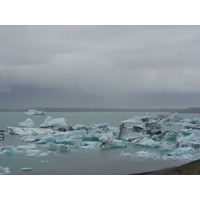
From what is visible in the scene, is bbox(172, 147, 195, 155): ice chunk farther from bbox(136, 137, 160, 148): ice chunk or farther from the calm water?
bbox(136, 137, 160, 148): ice chunk

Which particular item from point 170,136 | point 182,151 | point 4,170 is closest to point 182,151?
point 182,151

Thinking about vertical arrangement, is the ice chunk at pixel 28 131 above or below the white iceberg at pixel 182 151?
above

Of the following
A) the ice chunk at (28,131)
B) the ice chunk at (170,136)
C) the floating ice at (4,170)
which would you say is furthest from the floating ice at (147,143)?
the floating ice at (4,170)

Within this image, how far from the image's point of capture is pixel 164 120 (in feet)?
109

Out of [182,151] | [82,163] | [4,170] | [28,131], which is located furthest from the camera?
[28,131]

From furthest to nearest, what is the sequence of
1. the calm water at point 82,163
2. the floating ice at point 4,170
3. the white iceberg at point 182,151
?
the white iceberg at point 182,151
the calm water at point 82,163
the floating ice at point 4,170

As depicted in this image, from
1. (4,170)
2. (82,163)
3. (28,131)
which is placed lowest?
(82,163)

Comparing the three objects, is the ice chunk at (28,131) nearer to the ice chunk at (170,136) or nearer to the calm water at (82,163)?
the calm water at (82,163)

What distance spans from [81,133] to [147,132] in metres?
5.70

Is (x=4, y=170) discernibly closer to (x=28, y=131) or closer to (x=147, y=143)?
(x=147, y=143)

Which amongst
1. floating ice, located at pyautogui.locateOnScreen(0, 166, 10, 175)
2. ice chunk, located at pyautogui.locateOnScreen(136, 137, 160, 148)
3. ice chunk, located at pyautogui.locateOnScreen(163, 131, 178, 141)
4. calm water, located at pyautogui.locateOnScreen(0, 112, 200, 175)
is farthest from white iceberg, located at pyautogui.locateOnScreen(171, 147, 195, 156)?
floating ice, located at pyautogui.locateOnScreen(0, 166, 10, 175)

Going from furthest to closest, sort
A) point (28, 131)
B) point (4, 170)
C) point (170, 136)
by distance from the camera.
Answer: point (28, 131) < point (170, 136) < point (4, 170)

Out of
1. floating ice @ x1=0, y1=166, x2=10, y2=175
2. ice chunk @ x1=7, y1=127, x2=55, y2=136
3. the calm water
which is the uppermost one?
ice chunk @ x1=7, y1=127, x2=55, y2=136

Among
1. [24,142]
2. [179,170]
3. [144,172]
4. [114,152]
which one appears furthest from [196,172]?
[24,142]
